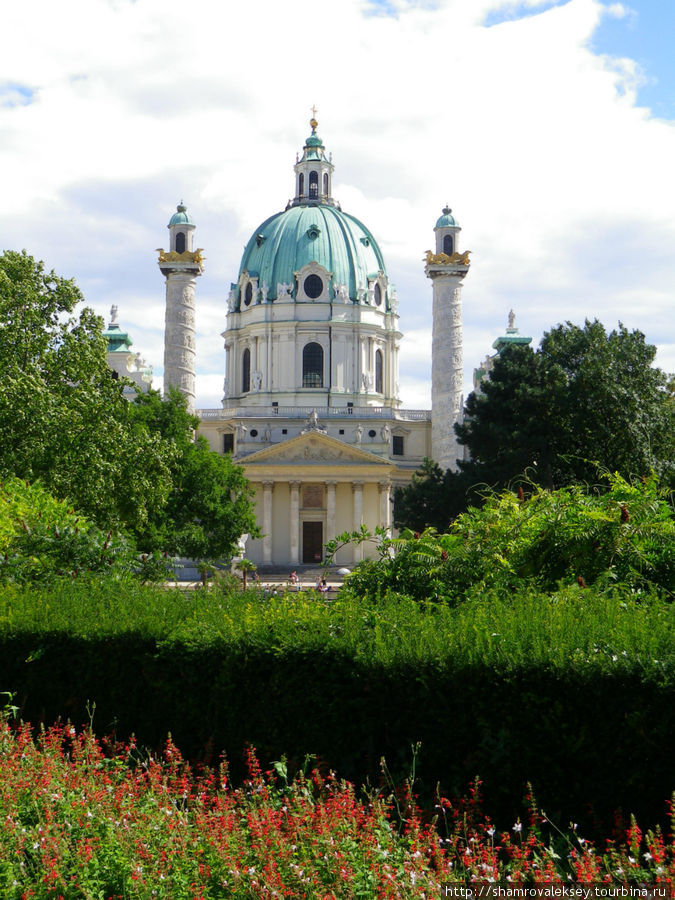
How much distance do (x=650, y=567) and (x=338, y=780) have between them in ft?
15.3

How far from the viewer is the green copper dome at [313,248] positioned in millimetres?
73438

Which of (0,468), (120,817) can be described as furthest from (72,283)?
(120,817)

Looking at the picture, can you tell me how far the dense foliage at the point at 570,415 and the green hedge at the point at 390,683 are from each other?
94.0 ft

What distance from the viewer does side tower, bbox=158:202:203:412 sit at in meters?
61.1

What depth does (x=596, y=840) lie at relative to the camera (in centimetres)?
711

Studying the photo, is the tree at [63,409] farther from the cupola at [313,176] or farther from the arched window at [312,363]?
the cupola at [313,176]

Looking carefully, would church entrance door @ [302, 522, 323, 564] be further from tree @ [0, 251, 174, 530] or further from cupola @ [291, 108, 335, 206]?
tree @ [0, 251, 174, 530]

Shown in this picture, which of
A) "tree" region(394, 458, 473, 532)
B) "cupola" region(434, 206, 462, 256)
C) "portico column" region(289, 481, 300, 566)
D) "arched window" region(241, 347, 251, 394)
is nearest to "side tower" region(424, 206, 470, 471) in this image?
"cupola" region(434, 206, 462, 256)

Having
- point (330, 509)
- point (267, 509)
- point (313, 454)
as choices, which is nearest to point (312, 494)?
point (330, 509)

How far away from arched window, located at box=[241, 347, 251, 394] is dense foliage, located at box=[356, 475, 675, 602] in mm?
63510

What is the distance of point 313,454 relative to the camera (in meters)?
63.5

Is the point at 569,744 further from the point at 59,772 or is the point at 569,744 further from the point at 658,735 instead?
the point at 59,772

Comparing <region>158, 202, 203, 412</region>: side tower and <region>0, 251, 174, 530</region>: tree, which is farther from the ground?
<region>158, 202, 203, 412</region>: side tower

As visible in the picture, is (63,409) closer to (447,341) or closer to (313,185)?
(447,341)
